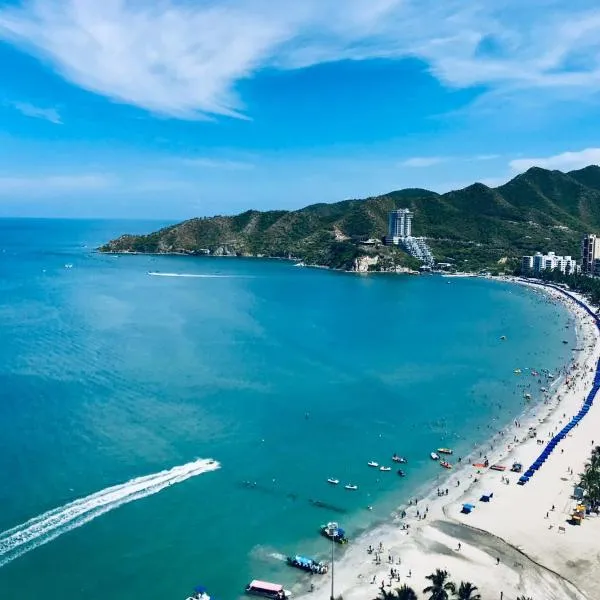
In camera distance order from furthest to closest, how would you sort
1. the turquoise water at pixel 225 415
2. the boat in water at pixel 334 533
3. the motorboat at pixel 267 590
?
1. the boat in water at pixel 334 533
2. the turquoise water at pixel 225 415
3. the motorboat at pixel 267 590

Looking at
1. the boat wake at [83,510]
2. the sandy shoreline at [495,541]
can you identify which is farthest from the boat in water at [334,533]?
the boat wake at [83,510]

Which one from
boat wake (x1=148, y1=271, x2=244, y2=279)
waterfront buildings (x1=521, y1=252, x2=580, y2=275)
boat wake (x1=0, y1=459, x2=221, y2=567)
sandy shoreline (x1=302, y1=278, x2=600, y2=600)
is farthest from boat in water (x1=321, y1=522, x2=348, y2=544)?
waterfront buildings (x1=521, y1=252, x2=580, y2=275)

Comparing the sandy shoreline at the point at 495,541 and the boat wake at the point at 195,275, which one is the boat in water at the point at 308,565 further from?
the boat wake at the point at 195,275

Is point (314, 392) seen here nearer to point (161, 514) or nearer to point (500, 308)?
point (161, 514)

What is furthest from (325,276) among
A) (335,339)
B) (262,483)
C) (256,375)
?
(262,483)

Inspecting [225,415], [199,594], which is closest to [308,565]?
[199,594]

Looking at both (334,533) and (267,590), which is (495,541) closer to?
(334,533)

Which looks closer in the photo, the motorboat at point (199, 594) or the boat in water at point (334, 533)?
the motorboat at point (199, 594)
